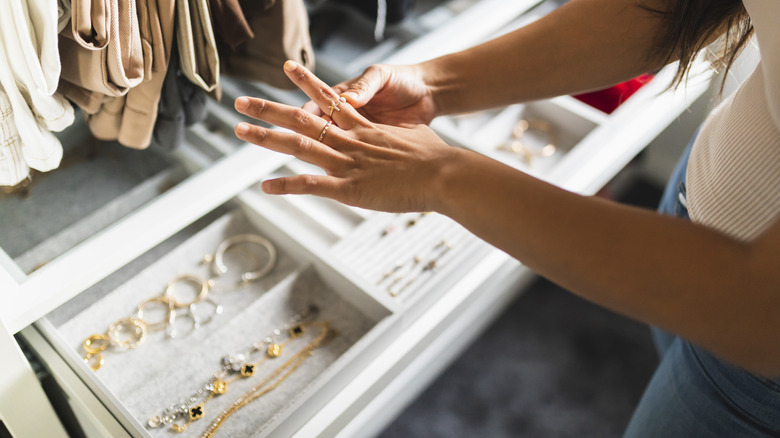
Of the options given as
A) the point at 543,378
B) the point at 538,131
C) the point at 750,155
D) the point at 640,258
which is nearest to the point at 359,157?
the point at 640,258

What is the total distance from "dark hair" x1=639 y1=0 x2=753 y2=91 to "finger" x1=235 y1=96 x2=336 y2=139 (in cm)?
46

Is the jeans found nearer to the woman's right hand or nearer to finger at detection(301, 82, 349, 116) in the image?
the woman's right hand

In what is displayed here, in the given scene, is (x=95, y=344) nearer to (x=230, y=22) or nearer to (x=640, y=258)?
(x=230, y=22)

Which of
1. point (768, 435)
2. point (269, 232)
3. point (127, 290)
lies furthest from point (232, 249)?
point (768, 435)

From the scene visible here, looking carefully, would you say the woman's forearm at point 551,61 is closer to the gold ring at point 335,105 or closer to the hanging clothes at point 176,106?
the gold ring at point 335,105

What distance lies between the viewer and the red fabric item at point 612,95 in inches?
54.9

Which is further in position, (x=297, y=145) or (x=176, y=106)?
(x=176, y=106)

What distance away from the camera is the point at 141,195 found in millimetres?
1171

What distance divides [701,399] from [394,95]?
57 cm

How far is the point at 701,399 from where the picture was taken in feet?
2.70

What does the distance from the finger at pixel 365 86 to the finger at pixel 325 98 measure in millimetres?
20

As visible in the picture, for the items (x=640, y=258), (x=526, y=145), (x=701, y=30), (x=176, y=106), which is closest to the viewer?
(x=640, y=258)

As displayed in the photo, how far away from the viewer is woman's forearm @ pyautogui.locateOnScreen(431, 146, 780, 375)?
20.6 inches

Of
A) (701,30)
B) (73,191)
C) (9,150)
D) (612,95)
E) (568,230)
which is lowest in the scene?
(73,191)
